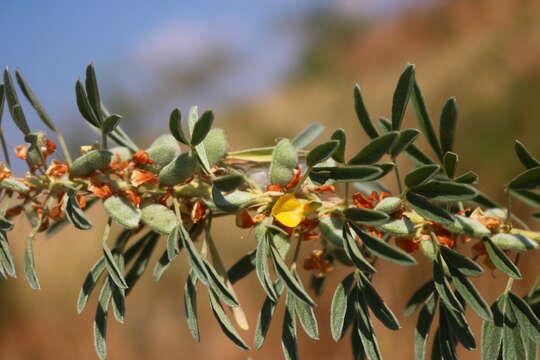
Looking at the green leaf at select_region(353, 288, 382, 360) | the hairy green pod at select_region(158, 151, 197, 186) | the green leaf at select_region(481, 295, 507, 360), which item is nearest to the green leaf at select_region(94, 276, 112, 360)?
the hairy green pod at select_region(158, 151, 197, 186)

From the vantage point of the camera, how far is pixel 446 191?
36 centimetres

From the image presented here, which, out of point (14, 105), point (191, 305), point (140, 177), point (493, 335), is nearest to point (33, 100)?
point (14, 105)

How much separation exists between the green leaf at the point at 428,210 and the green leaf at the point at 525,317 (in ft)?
0.35

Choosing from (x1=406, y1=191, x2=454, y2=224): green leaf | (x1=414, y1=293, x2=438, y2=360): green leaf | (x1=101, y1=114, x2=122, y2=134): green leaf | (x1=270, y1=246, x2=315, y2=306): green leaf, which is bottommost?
(x1=414, y1=293, x2=438, y2=360): green leaf

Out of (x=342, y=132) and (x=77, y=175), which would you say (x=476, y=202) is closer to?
(x=342, y=132)

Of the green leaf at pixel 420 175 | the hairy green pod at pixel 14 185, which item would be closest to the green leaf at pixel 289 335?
the green leaf at pixel 420 175

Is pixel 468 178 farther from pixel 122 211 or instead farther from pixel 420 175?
pixel 122 211

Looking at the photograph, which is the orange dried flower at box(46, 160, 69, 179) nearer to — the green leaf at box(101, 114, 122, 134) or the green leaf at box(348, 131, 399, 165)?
the green leaf at box(101, 114, 122, 134)

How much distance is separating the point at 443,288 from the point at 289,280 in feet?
0.40

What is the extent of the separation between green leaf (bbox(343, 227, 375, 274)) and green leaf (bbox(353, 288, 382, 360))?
0.16 feet

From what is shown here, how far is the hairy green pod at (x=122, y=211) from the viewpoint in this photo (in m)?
0.37

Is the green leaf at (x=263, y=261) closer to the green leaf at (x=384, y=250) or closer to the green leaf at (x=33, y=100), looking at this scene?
the green leaf at (x=384, y=250)

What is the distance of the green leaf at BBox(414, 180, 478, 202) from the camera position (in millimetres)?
338

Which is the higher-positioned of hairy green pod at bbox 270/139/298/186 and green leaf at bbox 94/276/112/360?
hairy green pod at bbox 270/139/298/186
